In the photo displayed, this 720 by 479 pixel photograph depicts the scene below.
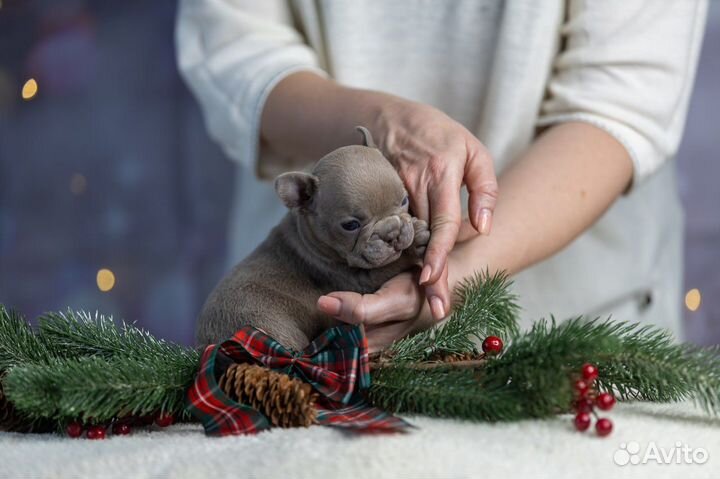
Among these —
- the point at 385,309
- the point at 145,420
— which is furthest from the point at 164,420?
the point at 385,309

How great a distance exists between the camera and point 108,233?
83.4 inches

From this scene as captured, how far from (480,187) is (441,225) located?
0.30ft

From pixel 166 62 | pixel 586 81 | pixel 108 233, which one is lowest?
pixel 108 233

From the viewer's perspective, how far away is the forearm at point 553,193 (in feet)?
3.75

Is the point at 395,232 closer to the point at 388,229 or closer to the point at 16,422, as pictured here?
the point at 388,229

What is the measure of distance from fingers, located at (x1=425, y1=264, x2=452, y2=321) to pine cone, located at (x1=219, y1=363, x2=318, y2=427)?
0.16 meters

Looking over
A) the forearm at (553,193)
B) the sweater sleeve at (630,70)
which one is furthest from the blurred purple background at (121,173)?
the forearm at (553,193)

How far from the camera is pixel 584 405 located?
2.42 feet

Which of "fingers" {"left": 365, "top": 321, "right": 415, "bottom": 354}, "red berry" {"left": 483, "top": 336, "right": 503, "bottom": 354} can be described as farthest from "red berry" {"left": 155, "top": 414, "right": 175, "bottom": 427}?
"red berry" {"left": 483, "top": 336, "right": 503, "bottom": 354}

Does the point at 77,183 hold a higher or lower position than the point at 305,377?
lower

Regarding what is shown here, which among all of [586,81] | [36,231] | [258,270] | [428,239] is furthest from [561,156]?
[36,231]

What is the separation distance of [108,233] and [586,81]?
129 centimetres

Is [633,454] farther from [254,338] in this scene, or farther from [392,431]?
[254,338]

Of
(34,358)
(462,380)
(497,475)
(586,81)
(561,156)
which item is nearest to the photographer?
(497,475)
